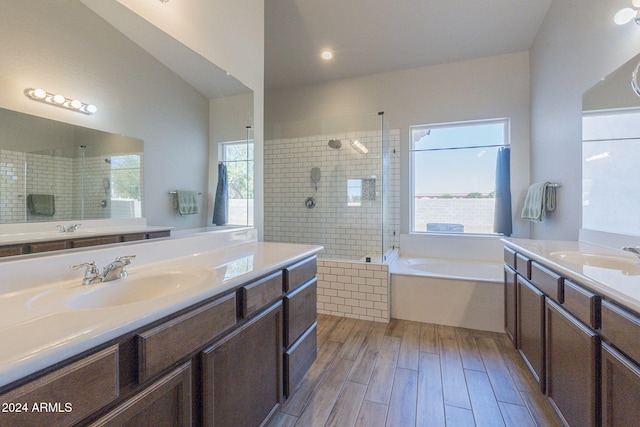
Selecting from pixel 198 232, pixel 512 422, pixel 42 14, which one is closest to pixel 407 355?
pixel 512 422

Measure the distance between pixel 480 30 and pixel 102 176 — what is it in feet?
11.7

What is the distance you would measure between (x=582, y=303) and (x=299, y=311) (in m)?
1.28

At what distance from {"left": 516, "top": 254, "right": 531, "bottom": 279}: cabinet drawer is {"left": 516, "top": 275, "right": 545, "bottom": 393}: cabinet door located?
0.16 ft

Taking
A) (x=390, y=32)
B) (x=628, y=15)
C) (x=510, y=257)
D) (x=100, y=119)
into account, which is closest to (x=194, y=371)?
(x=100, y=119)

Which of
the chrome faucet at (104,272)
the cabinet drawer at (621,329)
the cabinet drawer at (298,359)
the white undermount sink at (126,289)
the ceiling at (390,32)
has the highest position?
the ceiling at (390,32)

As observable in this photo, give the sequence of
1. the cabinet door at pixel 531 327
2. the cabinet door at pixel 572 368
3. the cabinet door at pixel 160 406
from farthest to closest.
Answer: the cabinet door at pixel 531 327, the cabinet door at pixel 572 368, the cabinet door at pixel 160 406

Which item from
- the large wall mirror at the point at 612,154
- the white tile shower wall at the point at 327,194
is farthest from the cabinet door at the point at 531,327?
the white tile shower wall at the point at 327,194

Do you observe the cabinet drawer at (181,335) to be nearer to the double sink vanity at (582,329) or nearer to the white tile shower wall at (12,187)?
the white tile shower wall at (12,187)

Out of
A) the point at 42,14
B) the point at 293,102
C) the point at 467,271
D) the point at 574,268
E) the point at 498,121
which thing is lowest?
the point at 467,271

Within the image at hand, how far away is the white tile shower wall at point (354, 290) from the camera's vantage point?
9.07 ft

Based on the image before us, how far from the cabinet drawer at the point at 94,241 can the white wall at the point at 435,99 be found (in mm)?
3073

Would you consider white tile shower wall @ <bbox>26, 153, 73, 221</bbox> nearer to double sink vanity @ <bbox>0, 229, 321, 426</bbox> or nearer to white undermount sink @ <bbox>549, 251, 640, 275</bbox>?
double sink vanity @ <bbox>0, 229, 321, 426</bbox>

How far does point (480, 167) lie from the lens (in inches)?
139

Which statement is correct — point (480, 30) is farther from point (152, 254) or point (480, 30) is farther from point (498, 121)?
point (152, 254)
